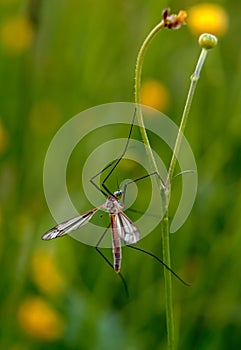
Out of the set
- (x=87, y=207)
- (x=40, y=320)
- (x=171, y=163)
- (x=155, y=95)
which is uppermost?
(x=171, y=163)

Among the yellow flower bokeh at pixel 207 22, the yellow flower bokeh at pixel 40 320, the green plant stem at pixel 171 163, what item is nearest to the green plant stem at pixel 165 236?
the green plant stem at pixel 171 163

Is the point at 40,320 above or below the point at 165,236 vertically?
below

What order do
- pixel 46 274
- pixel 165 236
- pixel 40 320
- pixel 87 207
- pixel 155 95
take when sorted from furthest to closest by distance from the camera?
pixel 155 95, pixel 87 207, pixel 46 274, pixel 40 320, pixel 165 236

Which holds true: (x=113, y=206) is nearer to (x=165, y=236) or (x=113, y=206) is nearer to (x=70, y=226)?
(x=70, y=226)

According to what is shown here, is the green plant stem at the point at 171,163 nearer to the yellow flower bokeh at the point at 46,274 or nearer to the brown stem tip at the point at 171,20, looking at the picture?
the brown stem tip at the point at 171,20

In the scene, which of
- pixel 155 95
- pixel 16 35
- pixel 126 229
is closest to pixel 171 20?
pixel 126 229

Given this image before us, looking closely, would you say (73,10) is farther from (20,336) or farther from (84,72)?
(20,336)
